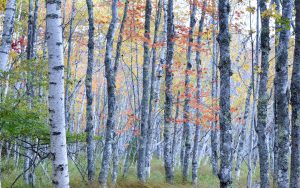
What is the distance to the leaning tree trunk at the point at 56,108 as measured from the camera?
560 centimetres

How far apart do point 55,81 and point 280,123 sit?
3.76m

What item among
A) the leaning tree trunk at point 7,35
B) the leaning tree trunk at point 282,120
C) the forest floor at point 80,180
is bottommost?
the forest floor at point 80,180

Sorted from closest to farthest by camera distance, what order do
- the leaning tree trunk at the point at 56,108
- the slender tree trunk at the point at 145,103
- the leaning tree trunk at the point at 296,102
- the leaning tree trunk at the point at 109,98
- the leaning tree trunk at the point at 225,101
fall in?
1. the leaning tree trunk at the point at 56,108
2. the leaning tree trunk at the point at 296,102
3. the leaning tree trunk at the point at 225,101
4. the leaning tree trunk at the point at 109,98
5. the slender tree trunk at the point at 145,103

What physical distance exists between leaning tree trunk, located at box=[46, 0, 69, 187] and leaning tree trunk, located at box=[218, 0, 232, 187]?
8.92 ft

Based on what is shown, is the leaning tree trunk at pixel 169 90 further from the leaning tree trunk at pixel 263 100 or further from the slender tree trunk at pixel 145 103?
the leaning tree trunk at pixel 263 100

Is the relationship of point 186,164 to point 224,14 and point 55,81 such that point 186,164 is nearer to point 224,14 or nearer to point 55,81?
point 224,14

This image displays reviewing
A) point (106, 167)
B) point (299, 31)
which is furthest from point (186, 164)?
point (299, 31)

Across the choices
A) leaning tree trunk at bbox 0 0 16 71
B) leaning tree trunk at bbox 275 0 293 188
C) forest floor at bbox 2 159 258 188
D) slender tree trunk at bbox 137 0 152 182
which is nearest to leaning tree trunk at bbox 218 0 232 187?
leaning tree trunk at bbox 275 0 293 188

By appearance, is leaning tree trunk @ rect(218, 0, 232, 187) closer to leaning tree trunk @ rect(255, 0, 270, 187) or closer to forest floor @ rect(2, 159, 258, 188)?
leaning tree trunk @ rect(255, 0, 270, 187)

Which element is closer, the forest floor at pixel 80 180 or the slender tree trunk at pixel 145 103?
the forest floor at pixel 80 180

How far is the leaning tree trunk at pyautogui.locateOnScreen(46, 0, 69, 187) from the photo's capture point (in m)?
5.60

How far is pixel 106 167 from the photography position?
9.95 meters

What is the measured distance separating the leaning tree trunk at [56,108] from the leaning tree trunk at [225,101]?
2.72m

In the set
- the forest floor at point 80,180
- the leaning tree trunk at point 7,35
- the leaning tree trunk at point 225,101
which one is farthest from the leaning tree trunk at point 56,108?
the leaning tree trunk at point 7,35
